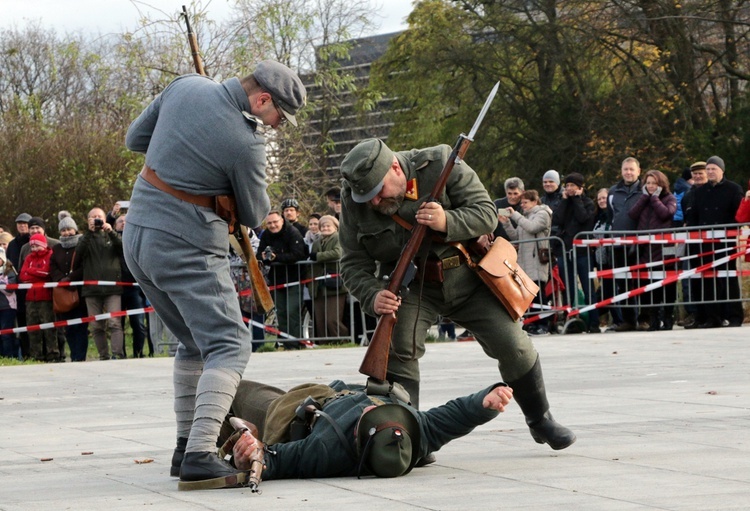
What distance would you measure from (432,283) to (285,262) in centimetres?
928

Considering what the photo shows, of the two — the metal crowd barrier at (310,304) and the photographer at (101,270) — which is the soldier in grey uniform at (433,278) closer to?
the metal crowd barrier at (310,304)

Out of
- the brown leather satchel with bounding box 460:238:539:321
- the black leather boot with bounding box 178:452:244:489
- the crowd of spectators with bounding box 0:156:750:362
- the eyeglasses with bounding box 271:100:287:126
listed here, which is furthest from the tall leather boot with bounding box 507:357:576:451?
the crowd of spectators with bounding box 0:156:750:362

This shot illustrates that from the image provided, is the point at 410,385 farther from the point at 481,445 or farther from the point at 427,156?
the point at 427,156

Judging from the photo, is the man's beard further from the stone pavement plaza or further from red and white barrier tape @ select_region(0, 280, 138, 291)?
red and white barrier tape @ select_region(0, 280, 138, 291)

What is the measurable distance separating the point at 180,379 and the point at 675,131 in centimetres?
2736

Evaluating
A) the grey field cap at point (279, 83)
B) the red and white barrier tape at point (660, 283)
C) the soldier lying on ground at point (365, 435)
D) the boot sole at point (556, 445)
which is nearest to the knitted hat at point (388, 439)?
the soldier lying on ground at point (365, 435)

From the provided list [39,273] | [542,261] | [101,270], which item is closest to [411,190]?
[542,261]

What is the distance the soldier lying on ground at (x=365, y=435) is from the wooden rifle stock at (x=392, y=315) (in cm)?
13

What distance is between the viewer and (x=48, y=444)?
759 centimetres

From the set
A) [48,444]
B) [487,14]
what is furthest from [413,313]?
[487,14]

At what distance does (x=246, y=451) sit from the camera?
Answer: 5.71 m

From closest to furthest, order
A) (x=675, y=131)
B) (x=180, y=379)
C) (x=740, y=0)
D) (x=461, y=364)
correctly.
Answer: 1. (x=180, y=379)
2. (x=461, y=364)
3. (x=740, y=0)
4. (x=675, y=131)

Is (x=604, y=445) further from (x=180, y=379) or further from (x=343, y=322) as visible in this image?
(x=343, y=322)

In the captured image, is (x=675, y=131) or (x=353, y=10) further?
(x=353, y=10)
